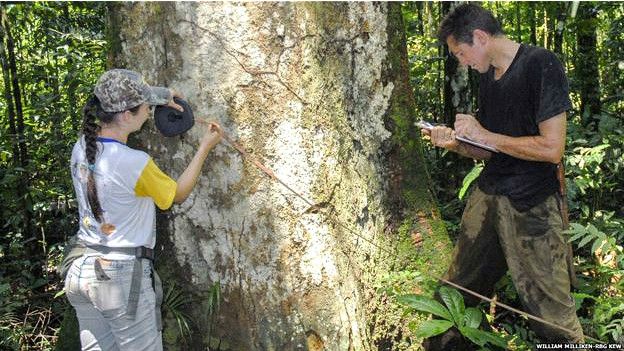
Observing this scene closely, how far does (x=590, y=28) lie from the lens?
26.5ft

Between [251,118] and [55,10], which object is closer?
[251,118]

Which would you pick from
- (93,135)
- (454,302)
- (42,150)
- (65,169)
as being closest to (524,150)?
(454,302)

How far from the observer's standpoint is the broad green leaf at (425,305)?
335 cm

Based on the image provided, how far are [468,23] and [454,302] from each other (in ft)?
5.19

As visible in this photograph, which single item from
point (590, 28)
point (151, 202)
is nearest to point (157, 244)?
point (151, 202)

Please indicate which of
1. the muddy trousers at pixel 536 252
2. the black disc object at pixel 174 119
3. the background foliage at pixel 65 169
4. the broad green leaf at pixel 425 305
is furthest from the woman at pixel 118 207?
the muddy trousers at pixel 536 252

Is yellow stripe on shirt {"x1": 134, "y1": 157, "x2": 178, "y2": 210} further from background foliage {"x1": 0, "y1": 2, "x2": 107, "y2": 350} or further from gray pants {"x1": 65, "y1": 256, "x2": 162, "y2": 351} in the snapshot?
background foliage {"x1": 0, "y1": 2, "x2": 107, "y2": 350}

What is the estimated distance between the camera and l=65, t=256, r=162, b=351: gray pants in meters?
2.93

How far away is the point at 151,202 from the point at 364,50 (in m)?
1.60

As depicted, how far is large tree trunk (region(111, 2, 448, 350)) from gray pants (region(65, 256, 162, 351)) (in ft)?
1.79

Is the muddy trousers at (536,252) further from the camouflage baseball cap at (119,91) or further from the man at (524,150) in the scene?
the camouflage baseball cap at (119,91)

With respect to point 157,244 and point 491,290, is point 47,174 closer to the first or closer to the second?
point 157,244

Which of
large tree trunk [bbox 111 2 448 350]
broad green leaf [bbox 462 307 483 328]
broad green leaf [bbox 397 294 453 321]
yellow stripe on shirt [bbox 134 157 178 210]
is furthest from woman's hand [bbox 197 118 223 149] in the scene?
broad green leaf [bbox 462 307 483 328]

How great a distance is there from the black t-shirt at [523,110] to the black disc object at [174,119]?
5.65 feet
